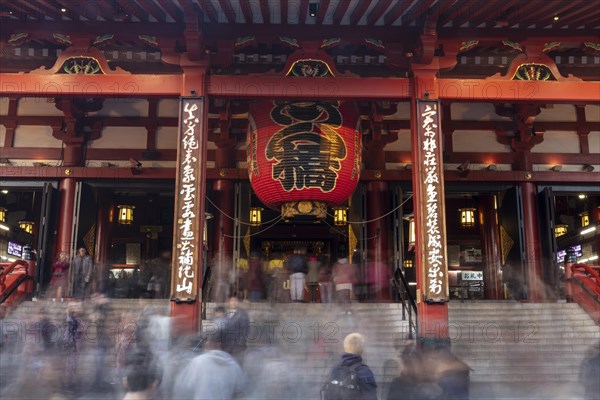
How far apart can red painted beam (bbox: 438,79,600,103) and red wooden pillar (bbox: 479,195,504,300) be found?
5.75 metres

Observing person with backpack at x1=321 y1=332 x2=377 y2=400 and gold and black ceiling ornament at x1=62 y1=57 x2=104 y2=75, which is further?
gold and black ceiling ornament at x1=62 y1=57 x2=104 y2=75

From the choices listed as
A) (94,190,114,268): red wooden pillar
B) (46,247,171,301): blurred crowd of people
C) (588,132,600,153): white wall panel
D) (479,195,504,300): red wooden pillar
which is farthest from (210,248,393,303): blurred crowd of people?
(588,132,600,153): white wall panel

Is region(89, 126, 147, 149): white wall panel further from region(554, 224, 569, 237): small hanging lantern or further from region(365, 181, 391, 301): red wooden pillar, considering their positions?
region(554, 224, 569, 237): small hanging lantern

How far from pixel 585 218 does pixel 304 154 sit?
14.3m

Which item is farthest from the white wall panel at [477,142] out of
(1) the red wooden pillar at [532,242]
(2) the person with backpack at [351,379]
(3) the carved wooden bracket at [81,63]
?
(2) the person with backpack at [351,379]

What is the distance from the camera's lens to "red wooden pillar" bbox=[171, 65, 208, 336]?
8.49m

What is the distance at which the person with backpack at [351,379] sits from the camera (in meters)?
4.84

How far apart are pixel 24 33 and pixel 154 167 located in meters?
4.85

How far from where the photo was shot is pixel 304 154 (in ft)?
30.1

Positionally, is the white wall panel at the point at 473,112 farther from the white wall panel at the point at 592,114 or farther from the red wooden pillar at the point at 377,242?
the red wooden pillar at the point at 377,242

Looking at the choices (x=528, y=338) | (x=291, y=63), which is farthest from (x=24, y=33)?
(x=528, y=338)

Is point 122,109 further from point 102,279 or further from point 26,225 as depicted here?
point 26,225

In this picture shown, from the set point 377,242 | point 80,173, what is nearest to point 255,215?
point 377,242

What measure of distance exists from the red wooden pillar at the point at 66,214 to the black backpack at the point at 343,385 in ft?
32.3
